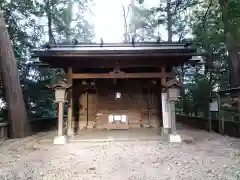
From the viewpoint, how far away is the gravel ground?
459 centimetres

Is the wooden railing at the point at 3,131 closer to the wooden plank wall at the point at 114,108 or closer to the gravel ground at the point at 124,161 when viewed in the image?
the gravel ground at the point at 124,161

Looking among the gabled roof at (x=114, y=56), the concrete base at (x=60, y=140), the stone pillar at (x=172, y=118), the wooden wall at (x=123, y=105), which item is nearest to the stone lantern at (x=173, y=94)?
the stone pillar at (x=172, y=118)

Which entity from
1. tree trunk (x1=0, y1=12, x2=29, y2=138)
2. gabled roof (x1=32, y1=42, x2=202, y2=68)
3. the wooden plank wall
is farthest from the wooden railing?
gabled roof (x1=32, y1=42, x2=202, y2=68)

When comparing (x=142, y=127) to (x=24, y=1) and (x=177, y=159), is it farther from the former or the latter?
(x=24, y=1)

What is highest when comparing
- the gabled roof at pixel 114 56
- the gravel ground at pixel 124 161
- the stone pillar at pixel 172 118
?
the gabled roof at pixel 114 56

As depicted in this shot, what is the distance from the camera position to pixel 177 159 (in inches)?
218

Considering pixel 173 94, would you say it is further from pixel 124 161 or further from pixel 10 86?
pixel 10 86

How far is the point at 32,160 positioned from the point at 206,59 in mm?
13554

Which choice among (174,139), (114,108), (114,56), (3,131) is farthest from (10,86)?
(174,139)

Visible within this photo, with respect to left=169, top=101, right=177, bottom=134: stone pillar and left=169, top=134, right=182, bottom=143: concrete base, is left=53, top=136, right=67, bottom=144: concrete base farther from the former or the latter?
left=169, top=101, right=177, bottom=134: stone pillar

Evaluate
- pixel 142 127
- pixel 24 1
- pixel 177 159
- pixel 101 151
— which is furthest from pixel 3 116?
pixel 177 159

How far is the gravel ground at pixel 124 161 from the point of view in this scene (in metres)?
4.59

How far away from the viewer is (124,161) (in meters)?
5.50

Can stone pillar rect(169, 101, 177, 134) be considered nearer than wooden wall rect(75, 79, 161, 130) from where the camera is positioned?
Yes
